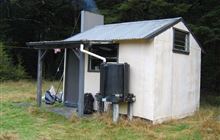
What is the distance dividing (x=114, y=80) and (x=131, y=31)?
173cm

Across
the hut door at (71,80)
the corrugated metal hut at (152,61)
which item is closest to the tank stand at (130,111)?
the corrugated metal hut at (152,61)

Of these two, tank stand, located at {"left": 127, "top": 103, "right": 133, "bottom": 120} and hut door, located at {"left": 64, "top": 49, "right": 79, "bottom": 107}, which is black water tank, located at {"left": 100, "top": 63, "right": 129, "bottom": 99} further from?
hut door, located at {"left": 64, "top": 49, "right": 79, "bottom": 107}

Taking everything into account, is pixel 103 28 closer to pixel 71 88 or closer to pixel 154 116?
pixel 71 88

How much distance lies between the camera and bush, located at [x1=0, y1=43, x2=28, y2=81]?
888 inches

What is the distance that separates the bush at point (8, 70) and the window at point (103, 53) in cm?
1195

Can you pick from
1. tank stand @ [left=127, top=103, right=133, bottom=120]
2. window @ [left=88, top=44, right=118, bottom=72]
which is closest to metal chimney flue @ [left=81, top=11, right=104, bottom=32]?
window @ [left=88, top=44, right=118, bottom=72]

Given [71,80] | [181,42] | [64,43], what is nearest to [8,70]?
[71,80]

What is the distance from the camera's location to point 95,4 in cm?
2197

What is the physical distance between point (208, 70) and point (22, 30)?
14059 millimetres

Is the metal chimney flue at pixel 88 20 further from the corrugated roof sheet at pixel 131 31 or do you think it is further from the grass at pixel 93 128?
the grass at pixel 93 128

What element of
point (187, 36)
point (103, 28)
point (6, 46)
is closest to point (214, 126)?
point (187, 36)

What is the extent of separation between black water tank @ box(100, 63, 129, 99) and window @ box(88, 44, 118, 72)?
3.18 feet

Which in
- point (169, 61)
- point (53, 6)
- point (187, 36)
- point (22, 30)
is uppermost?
point (53, 6)

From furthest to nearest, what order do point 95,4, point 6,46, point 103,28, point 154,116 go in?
point 6,46
point 95,4
point 103,28
point 154,116
